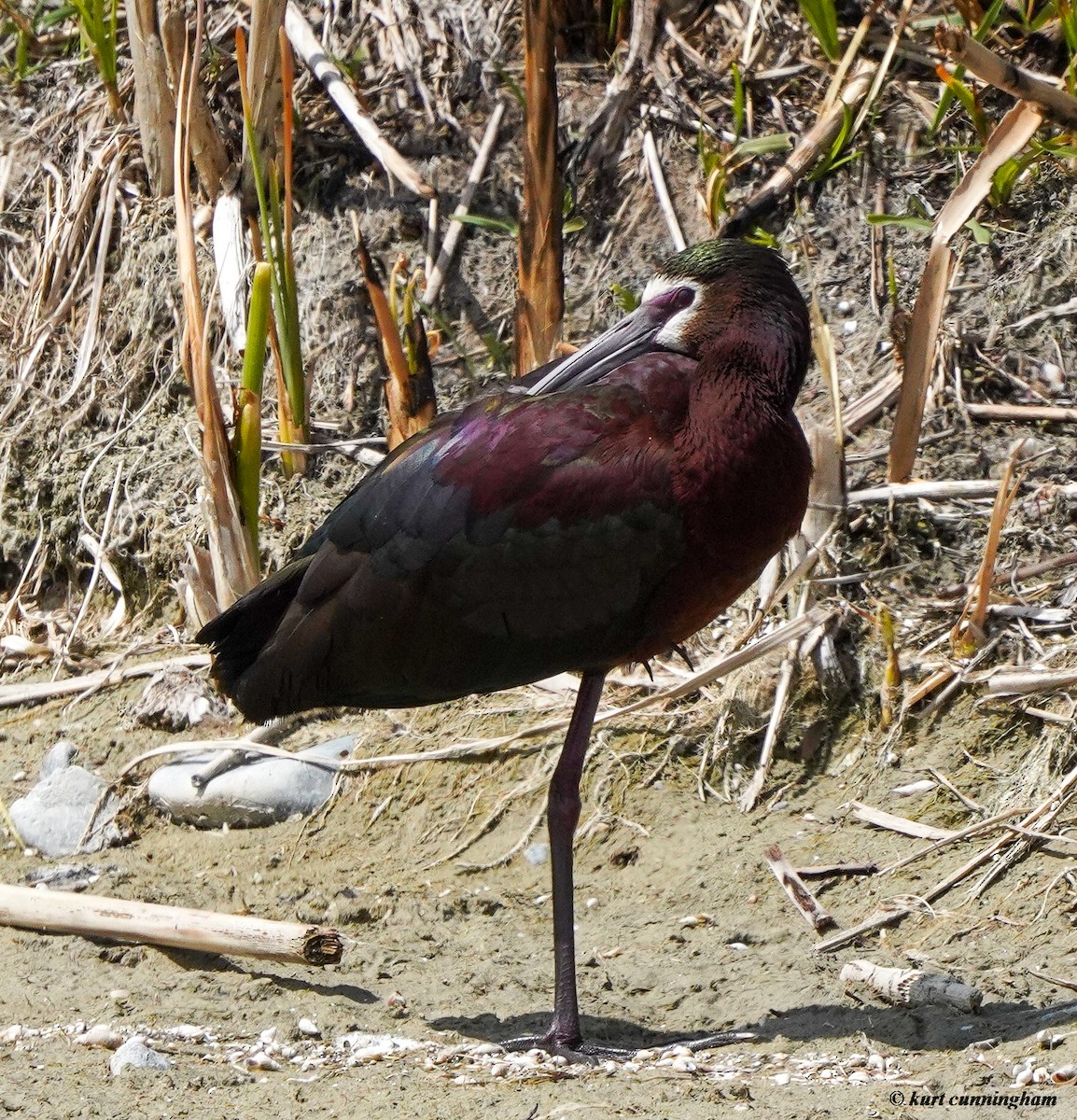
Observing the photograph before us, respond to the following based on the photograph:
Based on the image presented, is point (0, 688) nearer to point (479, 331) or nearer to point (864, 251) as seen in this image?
point (479, 331)

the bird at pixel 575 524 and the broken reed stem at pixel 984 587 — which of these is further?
the broken reed stem at pixel 984 587

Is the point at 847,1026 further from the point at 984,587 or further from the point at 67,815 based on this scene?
the point at 67,815

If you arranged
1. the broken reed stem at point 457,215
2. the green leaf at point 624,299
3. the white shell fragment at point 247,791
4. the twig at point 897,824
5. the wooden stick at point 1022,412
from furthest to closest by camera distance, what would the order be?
the broken reed stem at point 457,215, the green leaf at point 624,299, the wooden stick at point 1022,412, the white shell fragment at point 247,791, the twig at point 897,824

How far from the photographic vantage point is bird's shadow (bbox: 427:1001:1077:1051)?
3.06 m

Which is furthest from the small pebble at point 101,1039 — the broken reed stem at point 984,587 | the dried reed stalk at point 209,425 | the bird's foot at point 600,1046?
the broken reed stem at point 984,587

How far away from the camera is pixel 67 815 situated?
4605 mm

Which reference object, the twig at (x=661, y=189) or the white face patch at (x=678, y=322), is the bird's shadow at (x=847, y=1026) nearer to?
the white face patch at (x=678, y=322)

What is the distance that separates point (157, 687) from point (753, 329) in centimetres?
261

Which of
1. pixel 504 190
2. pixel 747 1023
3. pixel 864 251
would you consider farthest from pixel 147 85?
pixel 747 1023

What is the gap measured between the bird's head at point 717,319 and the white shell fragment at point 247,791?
1.69 metres

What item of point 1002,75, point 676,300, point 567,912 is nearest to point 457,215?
point 676,300

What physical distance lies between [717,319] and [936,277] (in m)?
0.87

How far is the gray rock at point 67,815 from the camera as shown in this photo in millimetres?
4535

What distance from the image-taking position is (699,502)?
3227 mm
